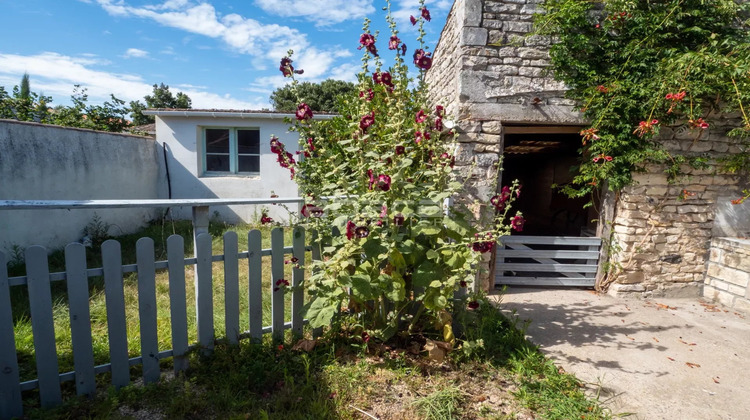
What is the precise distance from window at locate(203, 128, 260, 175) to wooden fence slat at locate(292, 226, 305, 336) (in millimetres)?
6621

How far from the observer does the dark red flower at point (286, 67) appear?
2720mm

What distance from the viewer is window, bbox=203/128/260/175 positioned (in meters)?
8.91

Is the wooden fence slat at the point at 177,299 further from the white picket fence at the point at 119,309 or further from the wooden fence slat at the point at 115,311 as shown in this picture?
the wooden fence slat at the point at 115,311

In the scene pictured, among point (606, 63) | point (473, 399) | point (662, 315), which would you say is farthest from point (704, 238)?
point (473, 399)

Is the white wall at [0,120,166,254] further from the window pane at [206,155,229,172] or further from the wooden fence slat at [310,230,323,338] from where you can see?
the wooden fence slat at [310,230,323,338]

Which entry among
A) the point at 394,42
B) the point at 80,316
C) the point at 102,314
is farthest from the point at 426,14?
the point at 102,314

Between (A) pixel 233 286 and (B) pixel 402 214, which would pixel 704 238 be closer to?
(B) pixel 402 214

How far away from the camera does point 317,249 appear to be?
3.01m

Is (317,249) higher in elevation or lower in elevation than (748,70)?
lower

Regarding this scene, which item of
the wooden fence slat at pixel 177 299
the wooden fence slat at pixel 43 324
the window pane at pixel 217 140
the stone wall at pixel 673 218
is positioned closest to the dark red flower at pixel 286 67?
the wooden fence slat at pixel 177 299

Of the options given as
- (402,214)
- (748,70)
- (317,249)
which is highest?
(748,70)

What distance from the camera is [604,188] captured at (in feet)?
14.6

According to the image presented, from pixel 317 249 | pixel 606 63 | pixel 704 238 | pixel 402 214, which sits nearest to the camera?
pixel 402 214

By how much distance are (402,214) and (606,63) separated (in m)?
3.22
